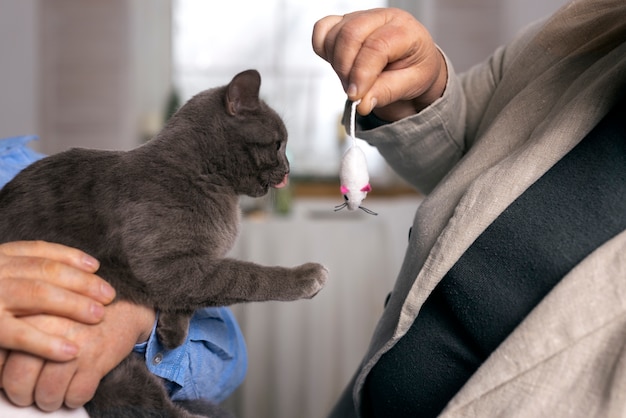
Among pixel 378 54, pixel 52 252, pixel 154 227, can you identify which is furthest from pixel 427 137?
pixel 52 252

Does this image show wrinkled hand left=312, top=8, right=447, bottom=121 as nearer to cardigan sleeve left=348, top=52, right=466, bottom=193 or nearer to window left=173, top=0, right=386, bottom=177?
Answer: cardigan sleeve left=348, top=52, right=466, bottom=193

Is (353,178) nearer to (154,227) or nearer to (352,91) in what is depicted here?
(352,91)

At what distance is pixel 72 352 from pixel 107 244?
126 mm

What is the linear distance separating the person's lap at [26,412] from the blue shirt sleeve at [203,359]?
0.11m

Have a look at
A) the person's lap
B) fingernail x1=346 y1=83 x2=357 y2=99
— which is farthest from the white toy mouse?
the person's lap

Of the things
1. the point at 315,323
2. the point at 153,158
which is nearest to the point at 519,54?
the point at 153,158

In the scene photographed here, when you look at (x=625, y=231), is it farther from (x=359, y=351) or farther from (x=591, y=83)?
(x=359, y=351)

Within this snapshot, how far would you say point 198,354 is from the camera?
0.84 metres

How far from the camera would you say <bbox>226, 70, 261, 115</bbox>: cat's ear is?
780mm

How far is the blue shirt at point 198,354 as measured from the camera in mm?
774

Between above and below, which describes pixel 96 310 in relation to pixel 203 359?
above

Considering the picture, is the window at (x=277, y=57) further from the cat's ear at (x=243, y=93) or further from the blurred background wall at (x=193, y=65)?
the cat's ear at (x=243, y=93)

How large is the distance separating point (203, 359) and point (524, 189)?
495 mm

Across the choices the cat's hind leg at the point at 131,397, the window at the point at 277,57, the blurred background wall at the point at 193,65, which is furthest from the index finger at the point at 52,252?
the window at the point at 277,57
